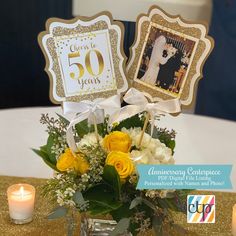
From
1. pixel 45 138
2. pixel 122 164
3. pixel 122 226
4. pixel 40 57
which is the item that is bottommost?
pixel 40 57

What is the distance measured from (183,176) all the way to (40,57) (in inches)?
106

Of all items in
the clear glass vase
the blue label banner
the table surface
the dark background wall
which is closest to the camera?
the blue label banner

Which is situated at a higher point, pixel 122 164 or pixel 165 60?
pixel 165 60

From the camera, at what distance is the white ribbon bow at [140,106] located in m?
0.98

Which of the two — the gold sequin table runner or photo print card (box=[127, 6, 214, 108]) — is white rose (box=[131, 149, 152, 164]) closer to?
photo print card (box=[127, 6, 214, 108])

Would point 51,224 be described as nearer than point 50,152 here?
No

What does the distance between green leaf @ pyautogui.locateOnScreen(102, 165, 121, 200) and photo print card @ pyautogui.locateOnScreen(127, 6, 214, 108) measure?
0.20 m

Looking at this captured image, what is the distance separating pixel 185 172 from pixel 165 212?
5.7 inches

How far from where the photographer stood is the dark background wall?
2.92 m

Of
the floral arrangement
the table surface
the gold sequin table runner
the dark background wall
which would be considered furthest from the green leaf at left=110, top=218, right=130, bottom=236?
the dark background wall

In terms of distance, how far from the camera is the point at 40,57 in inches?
135

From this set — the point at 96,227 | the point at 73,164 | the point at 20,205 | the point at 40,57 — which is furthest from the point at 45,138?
the point at 40,57

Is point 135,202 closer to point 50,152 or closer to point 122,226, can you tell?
point 122,226

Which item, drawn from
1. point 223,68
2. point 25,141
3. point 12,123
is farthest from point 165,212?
point 223,68
